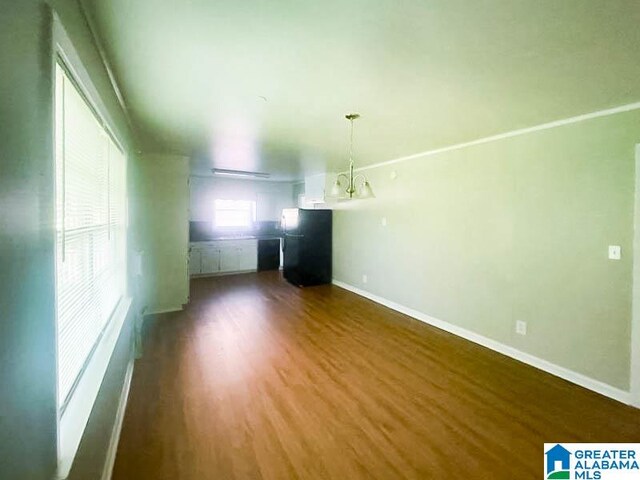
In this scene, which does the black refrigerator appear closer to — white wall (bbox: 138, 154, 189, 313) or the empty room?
the empty room

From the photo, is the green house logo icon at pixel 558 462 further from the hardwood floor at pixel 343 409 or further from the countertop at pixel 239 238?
the countertop at pixel 239 238

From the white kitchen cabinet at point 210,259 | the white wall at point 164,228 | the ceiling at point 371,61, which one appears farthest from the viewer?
the white kitchen cabinet at point 210,259

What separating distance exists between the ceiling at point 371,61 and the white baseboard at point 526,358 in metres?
2.27

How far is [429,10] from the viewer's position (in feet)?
4.14

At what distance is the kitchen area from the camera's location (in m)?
6.85

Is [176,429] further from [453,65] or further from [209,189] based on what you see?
[209,189]

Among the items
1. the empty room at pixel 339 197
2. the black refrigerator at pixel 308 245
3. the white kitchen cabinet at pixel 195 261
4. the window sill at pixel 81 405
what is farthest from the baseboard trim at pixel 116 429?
the white kitchen cabinet at pixel 195 261

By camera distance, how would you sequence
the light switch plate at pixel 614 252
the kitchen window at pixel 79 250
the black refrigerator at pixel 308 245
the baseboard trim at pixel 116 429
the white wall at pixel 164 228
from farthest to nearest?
1. the black refrigerator at pixel 308 245
2. the white wall at pixel 164 228
3. the light switch plate at pixel 614 252
4. the baseboard trim at pixel 116 429
5. the kitchen window at pixel 79 250

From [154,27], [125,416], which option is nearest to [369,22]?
[154,27]

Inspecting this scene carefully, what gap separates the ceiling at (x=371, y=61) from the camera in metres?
1.28

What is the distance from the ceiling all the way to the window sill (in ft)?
5.66

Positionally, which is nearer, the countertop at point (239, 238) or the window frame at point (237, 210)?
the countertop at point (239, 238)

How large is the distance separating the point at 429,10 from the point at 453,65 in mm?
544

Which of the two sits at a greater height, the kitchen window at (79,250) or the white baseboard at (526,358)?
the kitchen window at (79,250)
